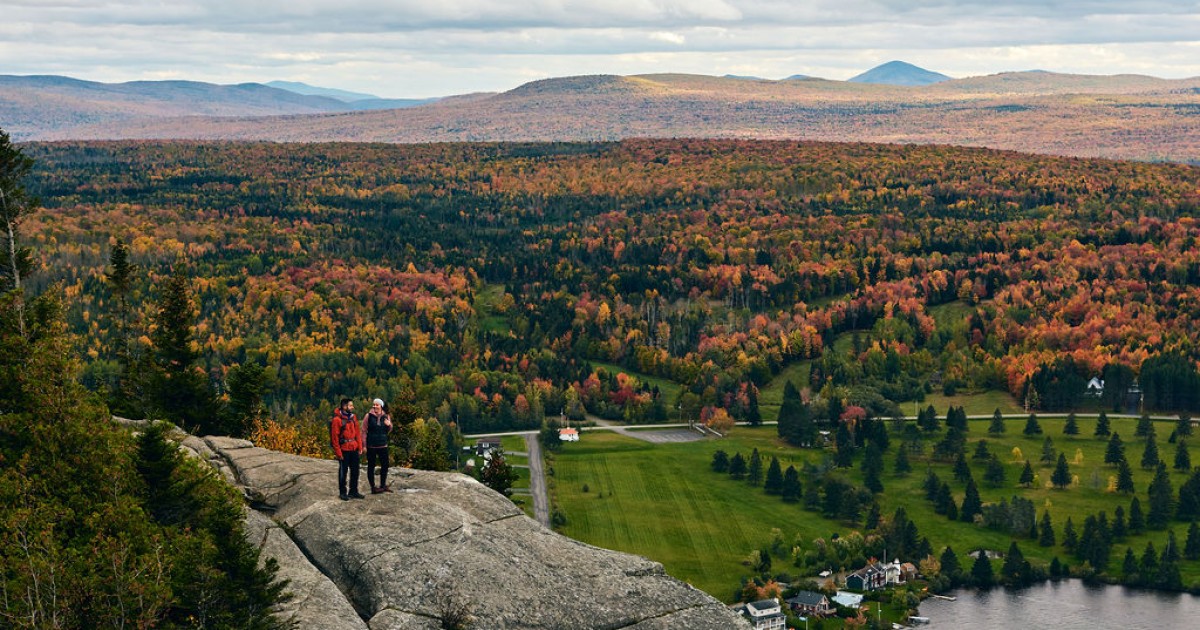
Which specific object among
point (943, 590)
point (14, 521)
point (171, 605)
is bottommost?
point (943, 590)

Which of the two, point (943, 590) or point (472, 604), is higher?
point (472, 604)

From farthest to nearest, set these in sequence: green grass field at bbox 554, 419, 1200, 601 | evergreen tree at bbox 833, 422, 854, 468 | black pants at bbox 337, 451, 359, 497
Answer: evergreen tree at bbox 833, 422, 854, 468 → green grass field at bbox 554, 419, 1200, 601 → black pants at bbox 337, 451, 359, 497

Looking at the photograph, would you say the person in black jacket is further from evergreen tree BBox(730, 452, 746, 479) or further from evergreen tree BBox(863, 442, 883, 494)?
evergreen tree BBox(730, 452, 746, 479)

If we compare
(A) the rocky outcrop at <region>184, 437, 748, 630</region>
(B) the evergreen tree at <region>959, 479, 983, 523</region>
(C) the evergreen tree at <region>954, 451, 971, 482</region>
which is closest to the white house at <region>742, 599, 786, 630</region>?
(B) the evergreen tree at <region>959, 479, 983, 523</region>

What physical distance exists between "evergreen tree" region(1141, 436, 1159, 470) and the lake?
4156 cm

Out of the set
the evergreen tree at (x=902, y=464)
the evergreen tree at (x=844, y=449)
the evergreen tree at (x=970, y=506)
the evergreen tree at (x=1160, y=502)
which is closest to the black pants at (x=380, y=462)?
the evergreen tree at (x=970, y=506)

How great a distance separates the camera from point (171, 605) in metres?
33.0

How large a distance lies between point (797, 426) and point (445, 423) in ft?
176

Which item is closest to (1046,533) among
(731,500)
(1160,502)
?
(1160,502)

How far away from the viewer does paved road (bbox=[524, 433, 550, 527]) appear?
145 metres

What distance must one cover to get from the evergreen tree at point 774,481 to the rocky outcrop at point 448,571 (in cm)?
12742

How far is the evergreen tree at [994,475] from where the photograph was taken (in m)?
163

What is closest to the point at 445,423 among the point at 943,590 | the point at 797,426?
the point at 797,426

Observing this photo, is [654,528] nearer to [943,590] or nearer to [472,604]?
[943,590]
